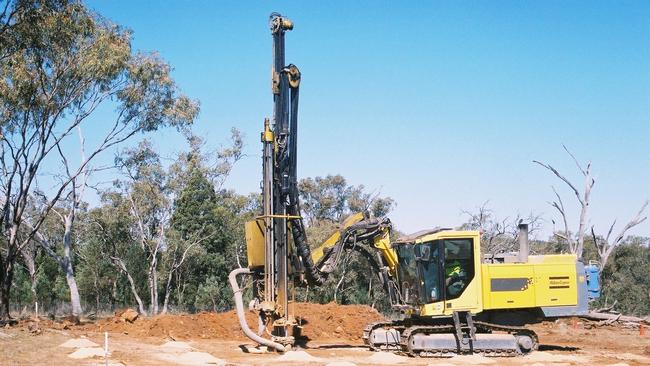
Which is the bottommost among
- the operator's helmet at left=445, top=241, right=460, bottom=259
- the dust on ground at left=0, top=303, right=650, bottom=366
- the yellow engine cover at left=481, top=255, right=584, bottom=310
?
the dust on ground at left=0, top=303, right=650, bottom=366

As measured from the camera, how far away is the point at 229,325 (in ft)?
78.7

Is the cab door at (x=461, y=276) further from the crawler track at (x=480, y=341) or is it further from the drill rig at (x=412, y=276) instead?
the crawler track at (x=480, y=341)

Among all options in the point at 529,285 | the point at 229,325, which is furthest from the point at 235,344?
the point at 529,285

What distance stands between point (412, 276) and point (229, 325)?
8.04 m

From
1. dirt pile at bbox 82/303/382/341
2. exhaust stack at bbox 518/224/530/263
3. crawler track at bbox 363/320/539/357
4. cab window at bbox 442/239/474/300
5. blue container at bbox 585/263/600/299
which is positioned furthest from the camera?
dirt pile at bbox 82/303/382/341

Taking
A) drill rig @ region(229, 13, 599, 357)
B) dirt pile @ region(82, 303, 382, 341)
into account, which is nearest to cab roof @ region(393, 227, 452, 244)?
drill rig @ region(229, 13, 599, 357)

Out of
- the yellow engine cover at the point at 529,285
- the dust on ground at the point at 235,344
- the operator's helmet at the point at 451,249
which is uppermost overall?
the operator's helmet at the point at 451,249

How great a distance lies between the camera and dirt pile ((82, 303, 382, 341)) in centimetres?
2319

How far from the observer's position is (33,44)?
2411 cm

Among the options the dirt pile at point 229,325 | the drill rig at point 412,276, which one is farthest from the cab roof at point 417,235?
the dirt pile at point 229,325

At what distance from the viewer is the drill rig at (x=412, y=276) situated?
1795 cm

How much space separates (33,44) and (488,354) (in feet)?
56.8

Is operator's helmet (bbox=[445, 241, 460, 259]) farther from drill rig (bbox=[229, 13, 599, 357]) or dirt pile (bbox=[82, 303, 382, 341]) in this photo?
dirt pile (bbox=[82, 303, 382, 341])

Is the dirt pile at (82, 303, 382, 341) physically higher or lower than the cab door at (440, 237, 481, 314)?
lower
